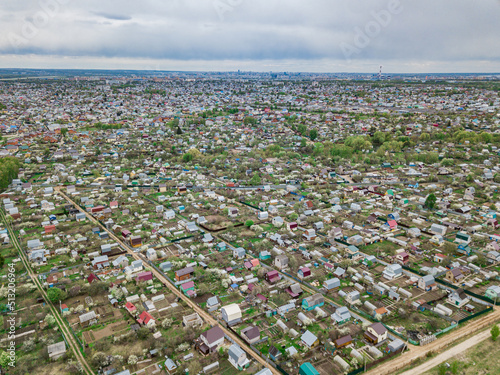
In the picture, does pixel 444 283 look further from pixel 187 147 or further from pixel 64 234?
pixel 187 147

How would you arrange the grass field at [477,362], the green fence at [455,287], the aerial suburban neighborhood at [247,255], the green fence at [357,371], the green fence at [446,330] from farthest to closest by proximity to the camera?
1. the green fence at [455,287]
2. the green fence at [446,330]
3. the aerial suburban neighborhood at [247,255]
4. the grass field at [477,362]
5. the green fence at [357,371]

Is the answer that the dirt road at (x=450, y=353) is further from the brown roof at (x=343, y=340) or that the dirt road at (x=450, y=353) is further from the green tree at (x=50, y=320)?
the green tree at (x=50, y=320)

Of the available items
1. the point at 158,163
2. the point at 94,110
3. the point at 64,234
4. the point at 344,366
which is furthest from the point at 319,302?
the point at 94,110

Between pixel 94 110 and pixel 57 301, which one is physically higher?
pixel 94 110

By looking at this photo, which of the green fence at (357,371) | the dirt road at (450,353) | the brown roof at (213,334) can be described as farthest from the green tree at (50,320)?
the dirt road at (450,353)

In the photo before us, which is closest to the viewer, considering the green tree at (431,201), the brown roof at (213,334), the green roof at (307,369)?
the green roof at (307,369)

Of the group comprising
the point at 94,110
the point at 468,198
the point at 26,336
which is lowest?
the point at 26,336
